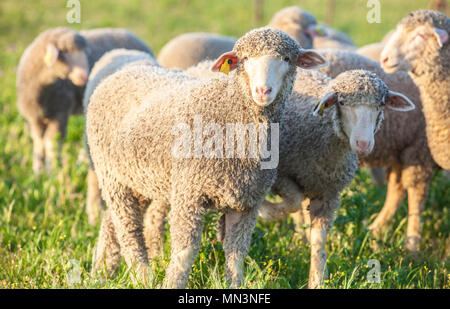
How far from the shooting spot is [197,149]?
10.4 feet

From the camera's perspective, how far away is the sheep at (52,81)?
19.6 ft

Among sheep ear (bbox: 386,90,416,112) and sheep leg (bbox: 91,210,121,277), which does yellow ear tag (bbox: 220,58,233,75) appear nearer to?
sheep ear (bbox: 386,90,416,112)

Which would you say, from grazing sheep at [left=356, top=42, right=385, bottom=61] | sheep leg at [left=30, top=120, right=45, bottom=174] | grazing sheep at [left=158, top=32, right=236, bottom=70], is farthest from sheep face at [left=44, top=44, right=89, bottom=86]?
grazing sheep at [left=356, top=42, right=385, bottom=61]

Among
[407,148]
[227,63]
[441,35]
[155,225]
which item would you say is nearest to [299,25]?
[407,148]

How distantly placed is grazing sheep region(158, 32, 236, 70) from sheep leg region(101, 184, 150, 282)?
274 centimetres

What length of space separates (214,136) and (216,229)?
1.00 m

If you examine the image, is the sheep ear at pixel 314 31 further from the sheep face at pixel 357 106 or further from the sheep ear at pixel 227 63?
the sheep ear at pixel 227 63

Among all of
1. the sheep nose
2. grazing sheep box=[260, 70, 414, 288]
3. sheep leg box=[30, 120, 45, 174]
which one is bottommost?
sheep leg box=[30, 120, 45, 174]

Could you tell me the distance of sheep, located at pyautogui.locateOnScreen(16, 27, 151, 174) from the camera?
235 inches

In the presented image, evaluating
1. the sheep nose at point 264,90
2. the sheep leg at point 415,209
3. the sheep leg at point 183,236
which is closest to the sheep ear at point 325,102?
the sheep nose at point 264,90

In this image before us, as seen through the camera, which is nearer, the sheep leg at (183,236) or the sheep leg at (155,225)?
the sheep leg at (183,236)

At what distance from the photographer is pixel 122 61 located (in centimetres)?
470

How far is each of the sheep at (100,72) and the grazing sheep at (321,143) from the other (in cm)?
132

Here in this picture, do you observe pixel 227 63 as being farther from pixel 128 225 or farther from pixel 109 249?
pixel 109 249
